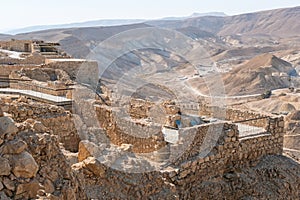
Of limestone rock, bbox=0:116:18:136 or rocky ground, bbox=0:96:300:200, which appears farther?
limestone rock, bbox=0:116:18:136

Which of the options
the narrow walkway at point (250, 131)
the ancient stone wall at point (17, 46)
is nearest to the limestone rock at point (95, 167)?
the narrow walkway at point (250, 131)

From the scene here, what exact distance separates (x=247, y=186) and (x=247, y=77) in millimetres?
53641

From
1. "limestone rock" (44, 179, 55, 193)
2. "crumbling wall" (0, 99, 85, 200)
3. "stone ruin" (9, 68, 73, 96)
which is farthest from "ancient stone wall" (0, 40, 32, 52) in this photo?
"limestone rock" (44, 179, 55, 193)

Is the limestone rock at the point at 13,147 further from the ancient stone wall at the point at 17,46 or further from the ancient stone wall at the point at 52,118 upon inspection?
the ancient stone wall at the point at 17,46

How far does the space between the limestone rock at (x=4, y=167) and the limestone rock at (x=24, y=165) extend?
0.08 metres

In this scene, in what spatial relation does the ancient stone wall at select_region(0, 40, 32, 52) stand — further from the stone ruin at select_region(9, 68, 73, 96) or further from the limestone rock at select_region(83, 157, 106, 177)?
the limestone rock at select_region(83, 157, 106, 177)

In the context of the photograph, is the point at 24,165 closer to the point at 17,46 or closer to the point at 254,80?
the point at 17,46

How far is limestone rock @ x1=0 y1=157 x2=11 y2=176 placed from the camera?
4.25 meters

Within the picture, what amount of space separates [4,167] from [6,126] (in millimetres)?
561

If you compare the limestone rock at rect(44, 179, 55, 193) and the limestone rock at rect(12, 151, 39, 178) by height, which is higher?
the limestone rock at rect(12, 151, 39, 178)

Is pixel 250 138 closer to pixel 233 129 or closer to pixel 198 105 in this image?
pixel 233 129

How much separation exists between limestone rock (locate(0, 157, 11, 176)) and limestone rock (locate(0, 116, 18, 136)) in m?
0.37

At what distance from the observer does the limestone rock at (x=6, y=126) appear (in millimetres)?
4582

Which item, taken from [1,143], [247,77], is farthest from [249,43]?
[1,143]
